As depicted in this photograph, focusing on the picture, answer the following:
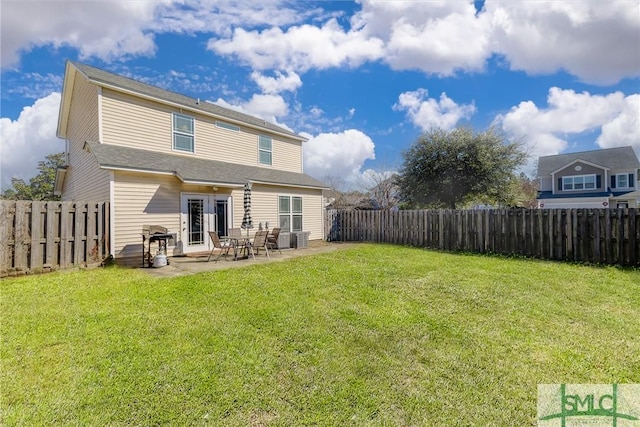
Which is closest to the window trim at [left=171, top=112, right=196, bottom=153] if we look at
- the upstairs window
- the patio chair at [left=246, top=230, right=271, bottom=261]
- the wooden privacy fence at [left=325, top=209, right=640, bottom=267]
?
the patio chair at [left=246, top=230, right=271, bottom=261]

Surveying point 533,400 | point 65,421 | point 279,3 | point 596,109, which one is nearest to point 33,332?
point 65,421

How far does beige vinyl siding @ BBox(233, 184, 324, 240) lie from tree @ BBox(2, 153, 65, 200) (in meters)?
22.2

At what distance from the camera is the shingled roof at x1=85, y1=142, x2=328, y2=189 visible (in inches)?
328

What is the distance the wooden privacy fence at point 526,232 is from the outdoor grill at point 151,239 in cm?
899

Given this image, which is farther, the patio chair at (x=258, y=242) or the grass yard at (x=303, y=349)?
the patio chair at (x=258, y=242)

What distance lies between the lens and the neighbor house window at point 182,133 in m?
11.1

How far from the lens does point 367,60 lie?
1171 centimetres

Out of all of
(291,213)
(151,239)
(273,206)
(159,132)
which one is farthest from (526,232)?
(159,132)

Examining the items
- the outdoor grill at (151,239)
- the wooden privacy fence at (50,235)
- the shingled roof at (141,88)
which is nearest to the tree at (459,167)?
the shingled roof at (141,88)

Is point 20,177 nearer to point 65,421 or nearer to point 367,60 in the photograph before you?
point 367,60

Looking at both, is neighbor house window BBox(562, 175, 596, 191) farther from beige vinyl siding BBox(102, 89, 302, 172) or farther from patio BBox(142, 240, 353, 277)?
patio BBox(142, 240, 353, 277)

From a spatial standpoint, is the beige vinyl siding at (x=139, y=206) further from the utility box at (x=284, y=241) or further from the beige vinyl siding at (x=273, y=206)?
the utility box at (x=284, y=241)

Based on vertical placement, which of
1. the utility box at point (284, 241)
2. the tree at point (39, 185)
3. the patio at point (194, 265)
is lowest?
the patio at point (194, 265)

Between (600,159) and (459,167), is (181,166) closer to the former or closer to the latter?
(459,167)
